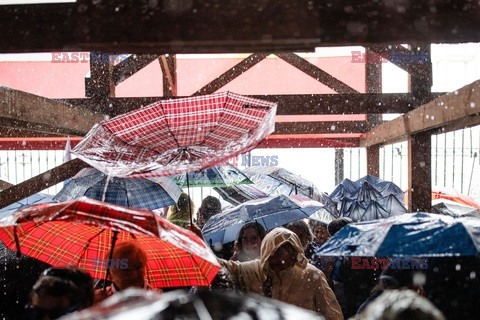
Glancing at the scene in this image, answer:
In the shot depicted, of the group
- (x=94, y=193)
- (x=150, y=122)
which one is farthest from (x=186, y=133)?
(x=94, y=193)

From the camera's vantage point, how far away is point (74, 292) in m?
2.61

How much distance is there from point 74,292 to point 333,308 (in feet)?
6.32

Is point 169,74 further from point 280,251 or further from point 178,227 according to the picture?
point 178,227

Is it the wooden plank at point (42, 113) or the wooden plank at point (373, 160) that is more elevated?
the wooden plank at point (42, 113)

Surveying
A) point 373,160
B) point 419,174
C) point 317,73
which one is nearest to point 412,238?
point 419,174

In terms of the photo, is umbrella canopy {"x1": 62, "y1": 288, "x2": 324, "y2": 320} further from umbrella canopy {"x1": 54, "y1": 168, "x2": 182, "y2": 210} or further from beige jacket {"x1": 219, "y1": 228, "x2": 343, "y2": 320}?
umbrella canopy {"x1": 54, "y1": 168, "x2": 182, "y2": 210}

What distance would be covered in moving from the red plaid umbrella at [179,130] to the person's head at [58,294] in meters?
1.29

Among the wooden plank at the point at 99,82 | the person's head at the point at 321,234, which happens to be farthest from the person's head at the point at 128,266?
the wooden plank at the point at 99,82

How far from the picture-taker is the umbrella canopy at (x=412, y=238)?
10.8 ft

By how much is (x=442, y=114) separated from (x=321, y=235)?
210 cm

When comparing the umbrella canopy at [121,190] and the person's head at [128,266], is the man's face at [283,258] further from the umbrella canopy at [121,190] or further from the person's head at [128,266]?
the umbrella canopy at [121,190]

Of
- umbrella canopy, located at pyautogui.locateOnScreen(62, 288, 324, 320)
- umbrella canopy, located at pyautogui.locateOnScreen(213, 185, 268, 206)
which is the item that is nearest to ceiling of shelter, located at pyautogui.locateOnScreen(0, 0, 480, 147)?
umbrella canopy, located at pyautogui.locateOnScreen(62, 288, 324, 320)

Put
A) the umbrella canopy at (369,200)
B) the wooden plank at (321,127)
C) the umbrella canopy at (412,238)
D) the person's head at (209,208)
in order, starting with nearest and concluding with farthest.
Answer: the umbrella canopy at (412,238), the person's head at (209,208), the umbrella canopy at (369,200), the wooden plank at (321,127)

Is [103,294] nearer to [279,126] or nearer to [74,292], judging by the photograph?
[74,292]
